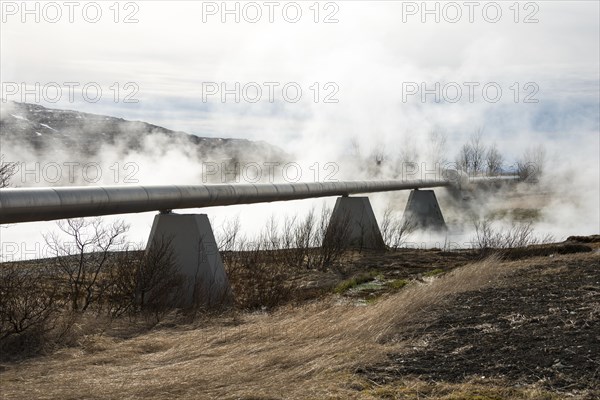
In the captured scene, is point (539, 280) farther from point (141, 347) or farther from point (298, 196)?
point (298, 196)

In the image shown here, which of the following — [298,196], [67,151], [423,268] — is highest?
[67,151]

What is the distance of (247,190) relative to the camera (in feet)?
57.0

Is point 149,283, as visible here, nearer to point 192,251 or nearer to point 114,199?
point 114,199

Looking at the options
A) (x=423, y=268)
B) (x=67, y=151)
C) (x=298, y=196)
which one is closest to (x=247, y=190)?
(x=298, y=196)

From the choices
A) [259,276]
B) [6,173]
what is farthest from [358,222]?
[6,173]

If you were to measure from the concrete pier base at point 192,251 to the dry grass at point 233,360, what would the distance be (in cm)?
313

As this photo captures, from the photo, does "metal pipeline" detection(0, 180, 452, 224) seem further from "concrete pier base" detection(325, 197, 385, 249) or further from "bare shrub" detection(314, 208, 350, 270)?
"concrete pier base" detection(325, 197, 385, 249)

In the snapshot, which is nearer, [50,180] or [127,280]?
[127,280]

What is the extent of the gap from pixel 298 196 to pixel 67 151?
658 inches

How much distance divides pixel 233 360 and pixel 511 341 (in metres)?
2.75

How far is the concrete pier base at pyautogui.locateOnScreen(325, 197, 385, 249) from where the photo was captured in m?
25.2

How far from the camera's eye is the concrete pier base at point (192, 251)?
14305mm

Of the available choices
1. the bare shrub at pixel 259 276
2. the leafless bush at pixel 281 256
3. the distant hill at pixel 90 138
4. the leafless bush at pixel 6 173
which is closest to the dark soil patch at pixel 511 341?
the bare shrub at pixel 259 276

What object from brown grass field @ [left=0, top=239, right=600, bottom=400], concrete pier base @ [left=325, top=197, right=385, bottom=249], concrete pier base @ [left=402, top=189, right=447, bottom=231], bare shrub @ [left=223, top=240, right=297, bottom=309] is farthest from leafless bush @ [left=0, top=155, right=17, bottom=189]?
concrete pier base @ [left=402, top=189, right=447, bottom=231]
